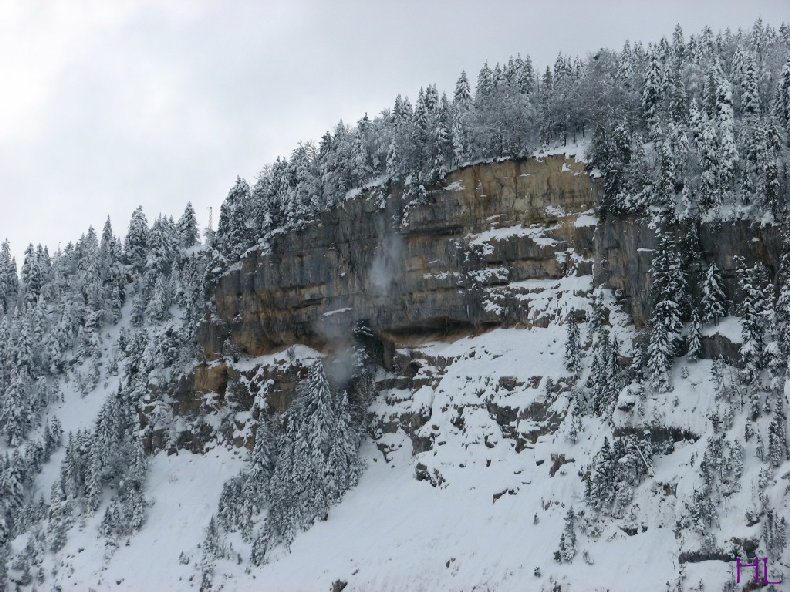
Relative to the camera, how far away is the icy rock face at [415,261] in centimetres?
6425

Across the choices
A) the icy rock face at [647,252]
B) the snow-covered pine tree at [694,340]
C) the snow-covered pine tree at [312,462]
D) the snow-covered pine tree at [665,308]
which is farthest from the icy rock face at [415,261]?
the snow-covered pine tree at [694,340]

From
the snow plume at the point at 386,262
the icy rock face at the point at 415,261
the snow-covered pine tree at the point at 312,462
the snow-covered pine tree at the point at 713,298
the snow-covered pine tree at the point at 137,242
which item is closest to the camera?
the snow-covered pine tree at the point at 713,298

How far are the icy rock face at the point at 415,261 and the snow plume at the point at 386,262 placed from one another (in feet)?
0.25

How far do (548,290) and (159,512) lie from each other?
31665mm

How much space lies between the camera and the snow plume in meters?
69.4

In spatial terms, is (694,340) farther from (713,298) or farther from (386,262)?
(386,262)

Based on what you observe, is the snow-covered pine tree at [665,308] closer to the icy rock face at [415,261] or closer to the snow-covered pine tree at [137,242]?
the icy rock face at [415,261]

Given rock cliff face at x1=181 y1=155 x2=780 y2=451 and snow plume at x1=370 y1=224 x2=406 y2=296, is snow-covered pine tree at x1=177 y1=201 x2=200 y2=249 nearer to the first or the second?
rock cliff face at x1=181 y1=155 x2=780 y2=451

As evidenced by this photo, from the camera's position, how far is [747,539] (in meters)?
40.7

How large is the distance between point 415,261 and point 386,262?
254cm

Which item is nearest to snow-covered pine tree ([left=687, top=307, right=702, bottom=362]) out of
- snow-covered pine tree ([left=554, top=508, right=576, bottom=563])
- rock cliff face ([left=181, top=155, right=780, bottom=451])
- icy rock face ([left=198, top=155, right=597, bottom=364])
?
rock cliff face ([left=181, top=155, right=780, bottom=451])

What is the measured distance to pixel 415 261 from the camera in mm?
68625

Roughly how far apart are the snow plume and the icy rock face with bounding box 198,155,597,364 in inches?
3.0

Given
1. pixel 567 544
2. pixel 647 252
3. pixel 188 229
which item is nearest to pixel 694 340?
pixel 647 252
